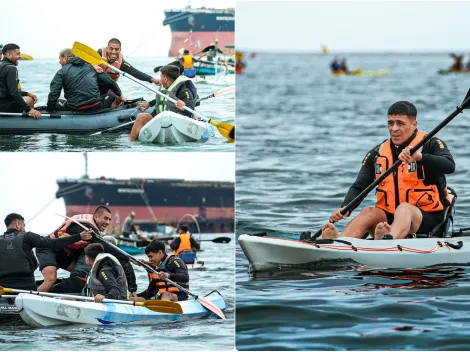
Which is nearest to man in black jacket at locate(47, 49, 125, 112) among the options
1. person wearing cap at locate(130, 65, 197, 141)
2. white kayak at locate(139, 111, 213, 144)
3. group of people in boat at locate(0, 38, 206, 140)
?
group of people in boat at locate(0, 38, 206, 140)

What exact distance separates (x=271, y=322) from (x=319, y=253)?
127cm

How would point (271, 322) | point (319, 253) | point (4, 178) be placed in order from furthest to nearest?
point (319, 253) < point (271, 322) < point (4, 178)

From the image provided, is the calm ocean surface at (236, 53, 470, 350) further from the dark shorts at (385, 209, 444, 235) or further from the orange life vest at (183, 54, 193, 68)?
the orange life vest at (183, 54, 193, 68)

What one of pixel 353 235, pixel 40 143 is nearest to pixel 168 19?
pixel 40 143

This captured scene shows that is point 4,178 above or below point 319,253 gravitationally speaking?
above

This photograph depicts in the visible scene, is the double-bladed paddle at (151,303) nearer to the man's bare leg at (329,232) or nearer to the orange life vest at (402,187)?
the man's bare leg at (329,232)

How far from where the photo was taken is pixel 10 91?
6.46 metres

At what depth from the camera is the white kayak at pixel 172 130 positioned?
629 centimetres

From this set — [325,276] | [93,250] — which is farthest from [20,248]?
[325,276]

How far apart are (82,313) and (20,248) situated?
518mm

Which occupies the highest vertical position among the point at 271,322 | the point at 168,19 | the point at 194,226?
the point at 168,19

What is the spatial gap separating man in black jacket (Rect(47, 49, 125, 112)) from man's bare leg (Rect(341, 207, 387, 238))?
81.9 inches

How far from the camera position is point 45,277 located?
23.0 feet

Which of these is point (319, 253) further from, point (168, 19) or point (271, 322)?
point (168, 19)
